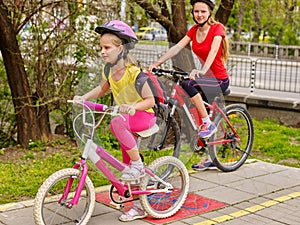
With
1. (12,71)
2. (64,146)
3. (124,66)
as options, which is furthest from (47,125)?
(124,66)

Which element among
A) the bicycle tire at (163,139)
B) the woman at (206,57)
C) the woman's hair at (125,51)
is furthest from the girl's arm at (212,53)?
the woman's hair at (125,51)

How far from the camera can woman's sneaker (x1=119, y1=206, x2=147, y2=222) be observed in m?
5.36

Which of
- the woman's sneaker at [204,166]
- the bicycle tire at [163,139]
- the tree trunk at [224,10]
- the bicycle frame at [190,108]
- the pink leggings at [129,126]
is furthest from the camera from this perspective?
the tree trunk at [224,10]

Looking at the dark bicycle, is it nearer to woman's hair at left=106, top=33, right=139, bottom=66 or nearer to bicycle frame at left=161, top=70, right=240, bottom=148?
bicycle frame at left=161, top=70, right=240, bottom=148

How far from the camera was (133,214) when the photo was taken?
5434 millimetres

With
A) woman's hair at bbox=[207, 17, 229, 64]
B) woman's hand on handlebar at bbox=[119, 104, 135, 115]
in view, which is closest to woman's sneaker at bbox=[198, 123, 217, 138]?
woman's hair at bbox=[207, 17, 229, 64]

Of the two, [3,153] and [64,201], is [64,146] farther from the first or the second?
[64,201]

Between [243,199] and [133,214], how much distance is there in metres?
1.35

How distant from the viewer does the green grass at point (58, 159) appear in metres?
6.34

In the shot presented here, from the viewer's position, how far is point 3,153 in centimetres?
811

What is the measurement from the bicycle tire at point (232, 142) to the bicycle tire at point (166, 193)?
1379mm

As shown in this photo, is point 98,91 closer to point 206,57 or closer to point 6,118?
point 206,57

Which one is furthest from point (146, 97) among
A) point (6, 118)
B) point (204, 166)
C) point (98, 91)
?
point (6, 118)

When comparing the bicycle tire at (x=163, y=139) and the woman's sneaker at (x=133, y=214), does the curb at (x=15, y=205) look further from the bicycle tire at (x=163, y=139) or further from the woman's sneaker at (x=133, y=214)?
the bicycle tire at (x=163, y=139)
